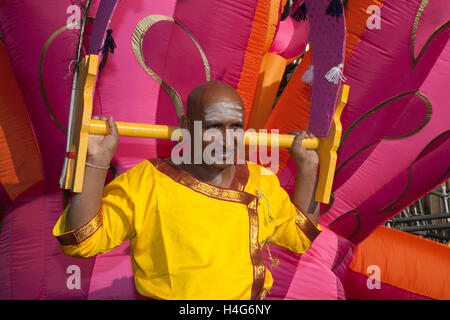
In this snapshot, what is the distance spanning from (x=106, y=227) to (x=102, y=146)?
172mm

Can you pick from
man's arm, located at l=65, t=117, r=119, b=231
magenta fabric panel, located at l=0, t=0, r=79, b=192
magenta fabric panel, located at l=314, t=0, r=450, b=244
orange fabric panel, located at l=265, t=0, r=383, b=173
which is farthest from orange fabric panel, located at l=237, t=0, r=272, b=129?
man's arm, located at l=65, t=117, r=119, b=231

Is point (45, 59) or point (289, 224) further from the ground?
point (45, 59)

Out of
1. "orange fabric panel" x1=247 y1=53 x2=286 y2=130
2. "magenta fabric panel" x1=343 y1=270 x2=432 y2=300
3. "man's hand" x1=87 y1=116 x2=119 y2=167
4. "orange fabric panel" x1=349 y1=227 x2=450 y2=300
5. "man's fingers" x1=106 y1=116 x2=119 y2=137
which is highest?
"orange fabric panel" x1=247 y1=53 x2=286 y2=130

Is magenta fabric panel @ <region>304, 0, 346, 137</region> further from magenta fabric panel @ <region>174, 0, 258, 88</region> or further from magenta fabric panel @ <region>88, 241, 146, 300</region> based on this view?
magenta fabric panel @ <region>88, 241, 146, 300</region>

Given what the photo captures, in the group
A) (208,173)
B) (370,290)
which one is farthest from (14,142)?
(370,290)

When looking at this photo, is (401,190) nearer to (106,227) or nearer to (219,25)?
(219,25)

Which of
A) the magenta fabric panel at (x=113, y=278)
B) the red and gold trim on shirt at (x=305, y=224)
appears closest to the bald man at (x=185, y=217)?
the red and gold trim on shirt at (x=305, y=224)

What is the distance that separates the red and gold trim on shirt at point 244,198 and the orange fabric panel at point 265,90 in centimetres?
62

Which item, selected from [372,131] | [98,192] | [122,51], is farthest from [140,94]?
[372,131]

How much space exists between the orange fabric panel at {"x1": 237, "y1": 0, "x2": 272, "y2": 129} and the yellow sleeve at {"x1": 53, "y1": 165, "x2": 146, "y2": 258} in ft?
1.88

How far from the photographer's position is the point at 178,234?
2.93ft

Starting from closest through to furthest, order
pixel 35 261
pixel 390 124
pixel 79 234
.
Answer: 1. pixel 79 234
2. pixel 35 261
3. pixel 390 124

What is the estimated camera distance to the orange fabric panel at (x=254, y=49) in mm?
1332

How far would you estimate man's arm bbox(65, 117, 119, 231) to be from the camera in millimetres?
827
